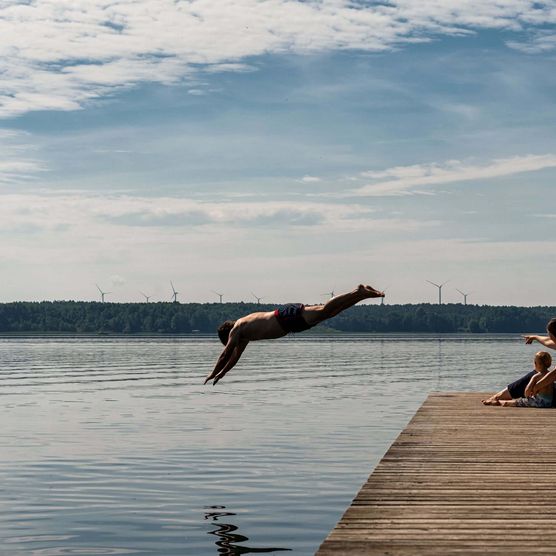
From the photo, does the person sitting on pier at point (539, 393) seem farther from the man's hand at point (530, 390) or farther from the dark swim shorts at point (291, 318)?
the dark swim shorts at point (291, 318)

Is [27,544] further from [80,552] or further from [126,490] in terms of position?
[126,490]

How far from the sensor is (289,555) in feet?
59.4

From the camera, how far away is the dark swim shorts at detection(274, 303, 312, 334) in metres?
18.5

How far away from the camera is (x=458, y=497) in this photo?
1432cm

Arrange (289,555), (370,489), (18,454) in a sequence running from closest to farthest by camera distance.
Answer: (370,489)
(289,555)
(18,454)

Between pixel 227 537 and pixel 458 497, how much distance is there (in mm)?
6818

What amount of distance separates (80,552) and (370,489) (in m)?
6.40

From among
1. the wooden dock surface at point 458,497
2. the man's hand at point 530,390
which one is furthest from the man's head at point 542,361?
the wooden dock surface at point 458,497

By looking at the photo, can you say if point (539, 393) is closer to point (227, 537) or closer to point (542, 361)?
point (542, 361)

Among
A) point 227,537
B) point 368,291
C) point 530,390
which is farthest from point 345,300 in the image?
point 530,390

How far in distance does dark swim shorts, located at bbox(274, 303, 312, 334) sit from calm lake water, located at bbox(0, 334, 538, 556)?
4.10 meters

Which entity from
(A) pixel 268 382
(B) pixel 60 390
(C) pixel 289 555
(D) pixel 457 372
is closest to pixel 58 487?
(C) pixel 289 555

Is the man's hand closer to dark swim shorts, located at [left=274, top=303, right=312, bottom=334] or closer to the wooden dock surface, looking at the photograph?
the wooden dock surface

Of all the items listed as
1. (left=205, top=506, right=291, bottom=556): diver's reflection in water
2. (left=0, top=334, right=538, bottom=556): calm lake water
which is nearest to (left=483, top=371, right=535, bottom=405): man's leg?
(left=0, top=334, right=538, bottom=556): calm lake water
